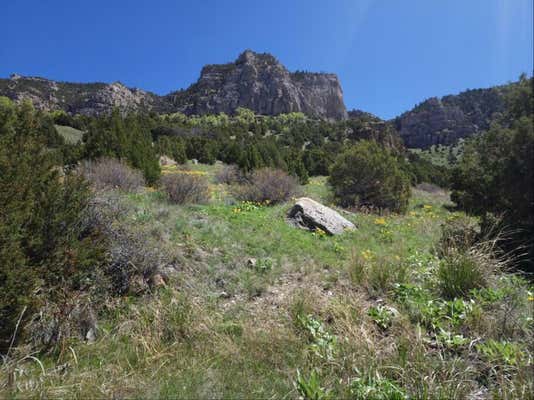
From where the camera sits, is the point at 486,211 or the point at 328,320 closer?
the point at 328,320

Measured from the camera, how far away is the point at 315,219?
7.16 m

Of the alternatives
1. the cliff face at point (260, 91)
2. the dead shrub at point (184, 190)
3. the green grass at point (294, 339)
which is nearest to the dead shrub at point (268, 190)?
the dead shrub at point (184, 190)

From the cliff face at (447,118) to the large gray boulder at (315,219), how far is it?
8054 cm

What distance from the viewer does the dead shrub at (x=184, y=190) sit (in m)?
8.27

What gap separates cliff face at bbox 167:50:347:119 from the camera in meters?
94.2

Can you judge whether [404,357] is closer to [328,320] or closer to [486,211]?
[328,320]

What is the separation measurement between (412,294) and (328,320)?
1260mm

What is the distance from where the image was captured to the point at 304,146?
46719 mm

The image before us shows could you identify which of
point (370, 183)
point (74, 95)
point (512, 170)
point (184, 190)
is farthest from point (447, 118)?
point (74, 95)

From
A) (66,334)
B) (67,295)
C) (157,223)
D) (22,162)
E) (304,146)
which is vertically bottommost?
(66,334)

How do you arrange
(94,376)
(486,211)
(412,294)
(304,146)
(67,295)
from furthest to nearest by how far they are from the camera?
(304,146), (486,211), (412,294), (67,295), (94,376)

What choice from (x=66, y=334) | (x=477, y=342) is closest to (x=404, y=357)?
(x=477, y=342)

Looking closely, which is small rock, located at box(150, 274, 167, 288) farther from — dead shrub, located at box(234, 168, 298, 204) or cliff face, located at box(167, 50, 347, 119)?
cliff face, located at box(167, 50, 347, 119)

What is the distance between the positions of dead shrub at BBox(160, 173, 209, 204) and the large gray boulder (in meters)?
2.82
